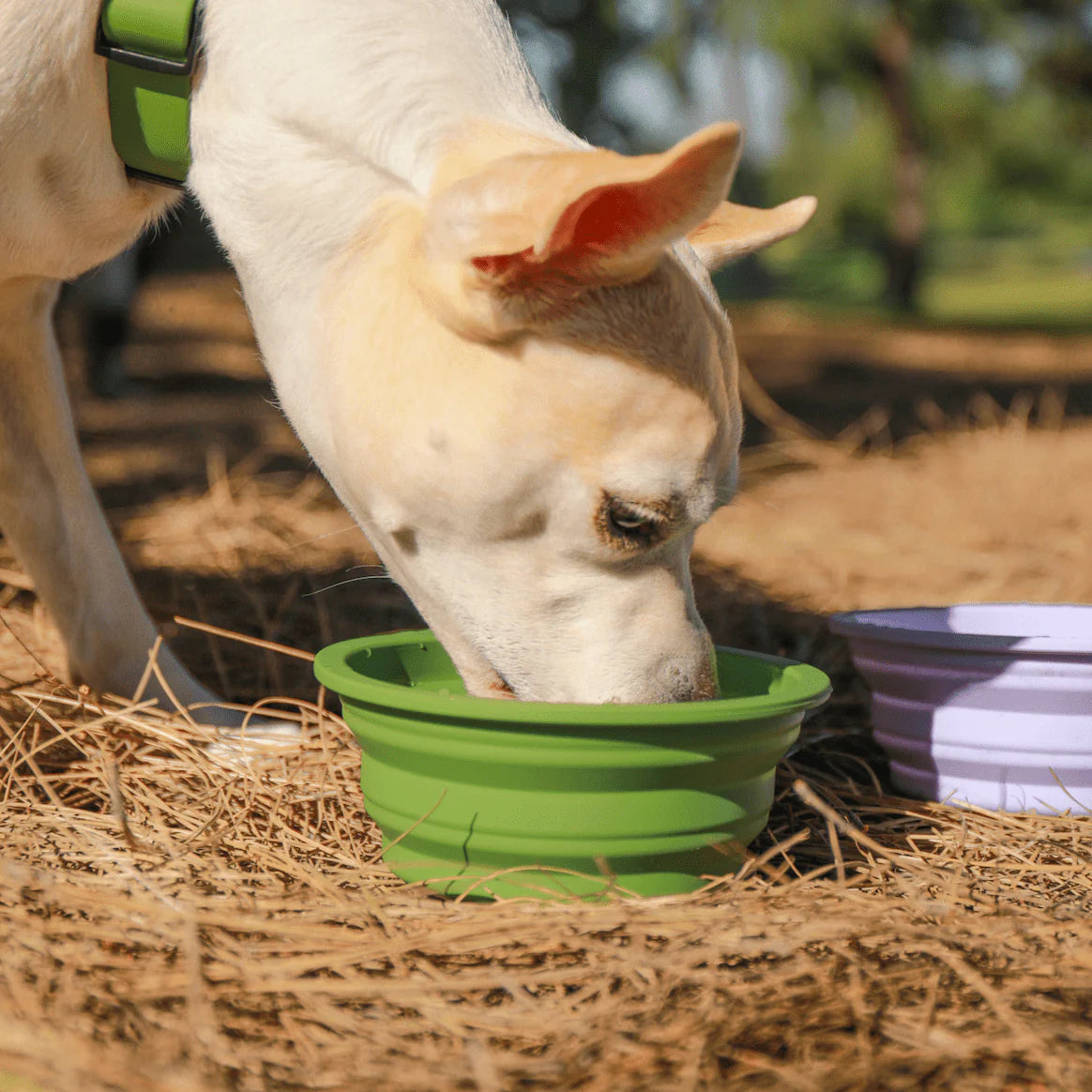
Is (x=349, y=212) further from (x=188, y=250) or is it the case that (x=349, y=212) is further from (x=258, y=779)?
(x=188, y=250)

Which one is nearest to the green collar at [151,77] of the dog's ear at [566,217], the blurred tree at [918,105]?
the dog's ear at [566,217]

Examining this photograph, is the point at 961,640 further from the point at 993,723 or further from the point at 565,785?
the point at 565,785

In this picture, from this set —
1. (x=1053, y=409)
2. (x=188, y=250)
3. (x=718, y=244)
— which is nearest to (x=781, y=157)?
(x=188, y=250)

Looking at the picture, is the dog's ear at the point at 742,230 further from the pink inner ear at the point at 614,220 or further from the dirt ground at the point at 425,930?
the dirt ground at the point at 425,930

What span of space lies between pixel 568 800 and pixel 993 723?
0.81 m

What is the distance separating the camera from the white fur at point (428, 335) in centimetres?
145

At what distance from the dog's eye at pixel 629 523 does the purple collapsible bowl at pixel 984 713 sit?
616 millimetres

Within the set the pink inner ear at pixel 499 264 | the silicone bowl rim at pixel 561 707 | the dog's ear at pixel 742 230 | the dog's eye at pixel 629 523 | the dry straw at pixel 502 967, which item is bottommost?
the dry straw at pixel 502 967

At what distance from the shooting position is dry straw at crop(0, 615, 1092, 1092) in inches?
46.8

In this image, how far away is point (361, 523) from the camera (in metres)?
1.73

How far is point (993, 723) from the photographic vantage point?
1.95 m

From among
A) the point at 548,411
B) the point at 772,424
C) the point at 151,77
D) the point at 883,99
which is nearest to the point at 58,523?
the point at 151,77

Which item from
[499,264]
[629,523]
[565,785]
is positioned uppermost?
[499,264]

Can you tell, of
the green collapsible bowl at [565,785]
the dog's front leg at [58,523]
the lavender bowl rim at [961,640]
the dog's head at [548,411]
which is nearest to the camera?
the dog's head at [548,411]
